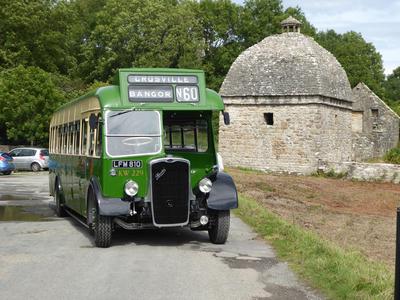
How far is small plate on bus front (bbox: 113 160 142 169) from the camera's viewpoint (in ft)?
38.8

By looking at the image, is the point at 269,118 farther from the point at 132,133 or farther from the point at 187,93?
the point at 132,133

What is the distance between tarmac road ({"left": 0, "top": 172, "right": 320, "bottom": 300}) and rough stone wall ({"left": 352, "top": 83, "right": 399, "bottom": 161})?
38769 millimetres

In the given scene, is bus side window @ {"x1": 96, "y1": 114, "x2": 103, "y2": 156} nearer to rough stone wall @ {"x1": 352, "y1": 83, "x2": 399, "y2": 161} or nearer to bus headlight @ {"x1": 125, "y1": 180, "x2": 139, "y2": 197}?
bus headlight @ {"x1": 125, "y1": 180, "x2": 139, "y2": 197}

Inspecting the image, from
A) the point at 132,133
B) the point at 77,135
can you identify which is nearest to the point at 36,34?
the point at 77,135

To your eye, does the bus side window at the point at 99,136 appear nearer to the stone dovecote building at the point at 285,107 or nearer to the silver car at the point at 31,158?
the stone dovecote building at the point at 285,107

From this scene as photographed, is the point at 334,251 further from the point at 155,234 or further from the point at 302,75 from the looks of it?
the point at 302,75

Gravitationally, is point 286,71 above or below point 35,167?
above

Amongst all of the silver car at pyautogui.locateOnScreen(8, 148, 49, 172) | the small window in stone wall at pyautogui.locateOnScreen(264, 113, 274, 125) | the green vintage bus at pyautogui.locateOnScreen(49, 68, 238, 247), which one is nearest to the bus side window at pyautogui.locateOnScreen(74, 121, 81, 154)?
the green vintage bus at pyautogui.locateOnScreen(49, 68, 238, 247)

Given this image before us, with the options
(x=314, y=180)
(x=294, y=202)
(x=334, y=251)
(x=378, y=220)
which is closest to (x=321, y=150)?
(x=314, y=180)

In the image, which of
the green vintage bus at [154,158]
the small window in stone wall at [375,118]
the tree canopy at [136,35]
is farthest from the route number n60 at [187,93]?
the tree canopy at [136,35]

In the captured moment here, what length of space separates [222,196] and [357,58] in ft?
213

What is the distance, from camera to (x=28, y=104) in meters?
44.7

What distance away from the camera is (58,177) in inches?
699

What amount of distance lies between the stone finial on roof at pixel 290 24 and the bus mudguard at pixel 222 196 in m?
31.3
